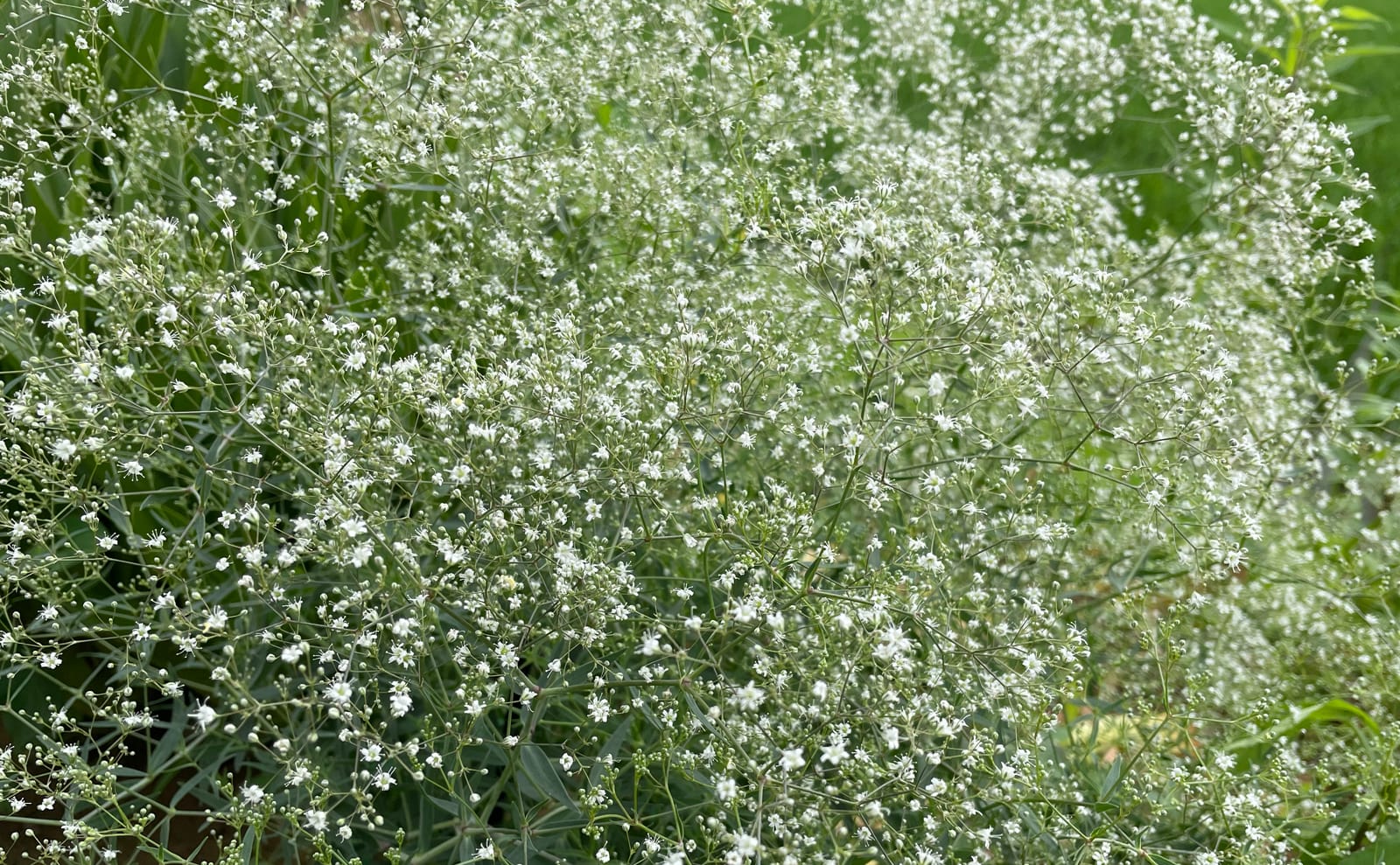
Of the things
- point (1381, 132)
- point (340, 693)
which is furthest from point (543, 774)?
point (1381, 132)

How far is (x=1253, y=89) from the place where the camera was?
3.61 metres

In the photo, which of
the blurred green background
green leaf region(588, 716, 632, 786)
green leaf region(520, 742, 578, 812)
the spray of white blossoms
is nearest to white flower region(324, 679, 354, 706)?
the spray of white blossoms

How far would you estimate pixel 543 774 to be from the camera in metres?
2.33

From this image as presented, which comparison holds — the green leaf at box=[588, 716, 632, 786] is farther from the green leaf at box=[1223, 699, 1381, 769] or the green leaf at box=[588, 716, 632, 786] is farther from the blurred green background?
the blurred green background

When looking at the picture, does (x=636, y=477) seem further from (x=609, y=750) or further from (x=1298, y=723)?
(x=1298, y=723)

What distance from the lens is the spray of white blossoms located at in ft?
7.73

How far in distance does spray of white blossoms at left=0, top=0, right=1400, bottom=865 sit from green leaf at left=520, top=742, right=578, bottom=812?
11 millimetres

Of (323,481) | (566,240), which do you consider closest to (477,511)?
(323,481)

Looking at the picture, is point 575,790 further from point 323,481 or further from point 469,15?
point 469,15

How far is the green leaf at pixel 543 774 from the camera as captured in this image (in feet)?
7.52

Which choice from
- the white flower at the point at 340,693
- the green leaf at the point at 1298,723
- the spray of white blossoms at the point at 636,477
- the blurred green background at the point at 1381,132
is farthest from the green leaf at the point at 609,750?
the blurred green background at the point at 1381,132

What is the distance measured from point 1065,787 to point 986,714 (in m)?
0.44

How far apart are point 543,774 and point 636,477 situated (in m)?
0.66

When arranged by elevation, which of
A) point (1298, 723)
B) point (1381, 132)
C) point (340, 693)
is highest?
point (1381, 132)
